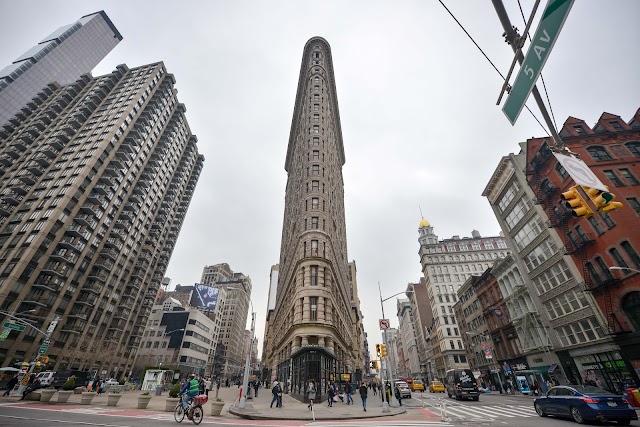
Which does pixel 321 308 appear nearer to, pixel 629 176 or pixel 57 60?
pixel 629 176

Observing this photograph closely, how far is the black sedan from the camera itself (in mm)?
11664

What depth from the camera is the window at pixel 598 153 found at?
32.7 meters

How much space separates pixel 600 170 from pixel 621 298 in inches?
548

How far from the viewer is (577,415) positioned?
12.7 meters

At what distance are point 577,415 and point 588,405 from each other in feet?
3.42

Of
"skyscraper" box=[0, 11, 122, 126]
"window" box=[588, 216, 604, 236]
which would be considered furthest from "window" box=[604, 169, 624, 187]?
"skyscraper" box=[0, 11, 122, 126]

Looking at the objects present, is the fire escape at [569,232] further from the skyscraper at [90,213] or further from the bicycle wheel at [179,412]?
the skyscraper at [90,213]

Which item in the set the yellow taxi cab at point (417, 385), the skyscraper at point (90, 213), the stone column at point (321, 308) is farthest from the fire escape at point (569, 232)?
the skyscraper at point (90, 213)

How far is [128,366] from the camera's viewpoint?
8000cm

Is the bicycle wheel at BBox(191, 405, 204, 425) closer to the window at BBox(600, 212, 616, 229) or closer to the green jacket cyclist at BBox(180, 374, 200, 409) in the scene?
the green jacket cyclist at BBox(180, 374, 200, 409)

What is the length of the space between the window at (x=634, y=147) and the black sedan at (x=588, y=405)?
1303 inches

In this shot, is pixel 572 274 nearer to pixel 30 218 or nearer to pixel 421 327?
pixel 421 327

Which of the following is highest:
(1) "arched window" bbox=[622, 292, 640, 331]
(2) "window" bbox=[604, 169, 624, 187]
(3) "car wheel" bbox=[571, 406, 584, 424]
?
(2) "window" bbox=[604, 169, 624, 187]

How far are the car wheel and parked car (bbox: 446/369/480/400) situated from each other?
672 inches
